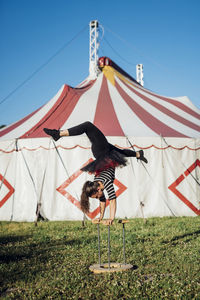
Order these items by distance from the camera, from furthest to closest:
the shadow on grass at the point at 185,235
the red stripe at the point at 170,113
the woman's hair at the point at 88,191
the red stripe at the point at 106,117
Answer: the red stripe at the point at 170,113, the red stripe at the point at 106,117, the shadow on grass at the point at 185,235, the woman's hair at the point at 88,191

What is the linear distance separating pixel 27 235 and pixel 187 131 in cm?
432

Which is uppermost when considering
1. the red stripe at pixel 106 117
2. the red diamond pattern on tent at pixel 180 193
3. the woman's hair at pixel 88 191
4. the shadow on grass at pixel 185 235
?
the red stripe at pixel 106 117

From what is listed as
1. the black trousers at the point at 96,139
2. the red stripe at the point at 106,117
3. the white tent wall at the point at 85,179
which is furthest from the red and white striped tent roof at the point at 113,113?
the black trousers at the point at 96,139

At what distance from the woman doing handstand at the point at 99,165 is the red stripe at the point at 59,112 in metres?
3.67

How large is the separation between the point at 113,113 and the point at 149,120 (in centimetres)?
88

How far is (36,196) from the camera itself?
7.23 m

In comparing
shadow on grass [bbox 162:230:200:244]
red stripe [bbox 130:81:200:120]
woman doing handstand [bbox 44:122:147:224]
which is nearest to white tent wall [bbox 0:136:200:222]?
shadow on grass [bbox 162:230:200:244]

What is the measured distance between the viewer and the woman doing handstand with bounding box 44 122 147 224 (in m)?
3.54

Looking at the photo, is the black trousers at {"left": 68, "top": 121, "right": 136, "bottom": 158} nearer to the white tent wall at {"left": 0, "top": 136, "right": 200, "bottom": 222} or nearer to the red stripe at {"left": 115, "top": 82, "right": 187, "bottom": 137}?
the white tent wall at {"left": 0, "top": 136, "right": 200, "bottom": 222}

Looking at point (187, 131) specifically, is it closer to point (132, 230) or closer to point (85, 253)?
point (132, 230)

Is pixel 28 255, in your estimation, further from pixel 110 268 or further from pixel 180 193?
pixel 180 193

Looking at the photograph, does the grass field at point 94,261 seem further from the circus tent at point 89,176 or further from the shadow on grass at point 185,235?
the circus tent at point 89,176

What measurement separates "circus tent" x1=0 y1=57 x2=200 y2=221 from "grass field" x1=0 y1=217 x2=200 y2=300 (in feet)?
3.82

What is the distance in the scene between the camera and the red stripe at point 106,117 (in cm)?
726
